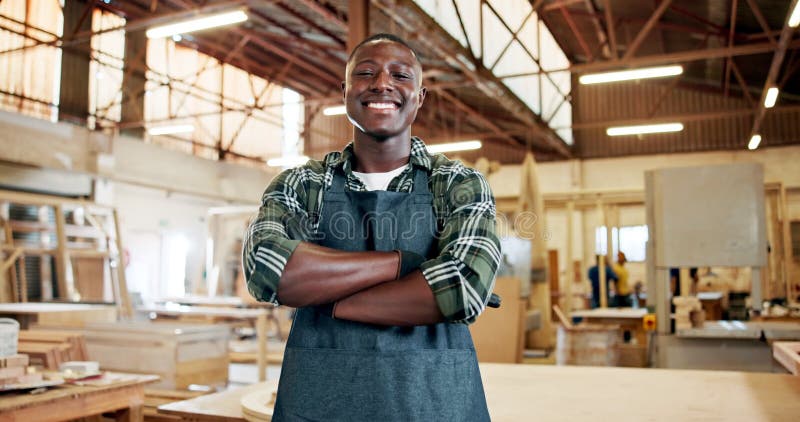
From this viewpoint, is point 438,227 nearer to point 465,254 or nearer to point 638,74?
point 465,254

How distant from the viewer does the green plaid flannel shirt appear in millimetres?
1419

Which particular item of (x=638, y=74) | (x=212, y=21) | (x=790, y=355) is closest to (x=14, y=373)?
(x=790, y=355)

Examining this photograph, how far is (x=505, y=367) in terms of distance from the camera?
3.23 m

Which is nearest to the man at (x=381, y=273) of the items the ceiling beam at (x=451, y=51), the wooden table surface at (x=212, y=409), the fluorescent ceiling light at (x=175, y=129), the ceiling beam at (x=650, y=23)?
the wooden table surface at (x=212, y=409)

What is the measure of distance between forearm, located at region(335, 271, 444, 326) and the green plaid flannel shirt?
2 cm

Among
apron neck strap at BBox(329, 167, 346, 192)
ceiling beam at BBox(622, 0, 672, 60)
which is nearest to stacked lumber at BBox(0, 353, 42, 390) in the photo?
apron neck strap at BBox(329, 167, 346, 192)

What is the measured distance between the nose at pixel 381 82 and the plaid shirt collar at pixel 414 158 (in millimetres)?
200

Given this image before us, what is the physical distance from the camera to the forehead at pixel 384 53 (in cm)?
162

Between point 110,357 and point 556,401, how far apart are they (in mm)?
4948

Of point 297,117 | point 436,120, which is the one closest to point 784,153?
point 436,120

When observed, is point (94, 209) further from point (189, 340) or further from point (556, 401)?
point (556, 401)

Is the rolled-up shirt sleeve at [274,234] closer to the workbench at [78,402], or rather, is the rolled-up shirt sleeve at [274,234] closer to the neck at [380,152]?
the neck at [380,152]

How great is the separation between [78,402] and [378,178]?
277 cm

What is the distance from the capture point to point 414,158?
1.68 m
